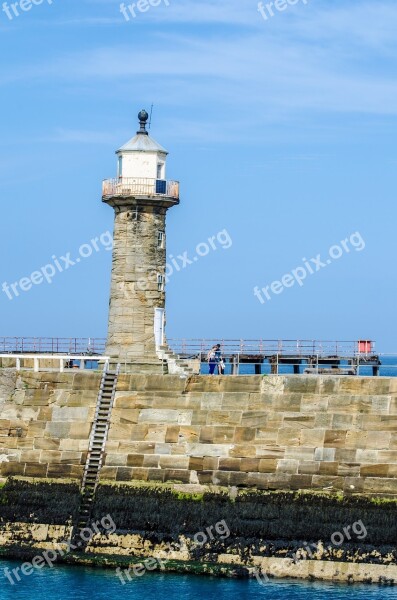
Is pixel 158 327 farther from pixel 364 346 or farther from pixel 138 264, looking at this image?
pixel 364 346

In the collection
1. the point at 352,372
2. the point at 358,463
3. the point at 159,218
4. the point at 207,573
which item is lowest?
the point at 207,573

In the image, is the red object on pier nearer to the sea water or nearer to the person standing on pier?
the person standing on pier

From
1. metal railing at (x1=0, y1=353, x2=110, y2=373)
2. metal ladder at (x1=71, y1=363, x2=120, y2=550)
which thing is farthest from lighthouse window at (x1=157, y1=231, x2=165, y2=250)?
metal ladder at (x1=71, y1=363, x2=120, y2=550)

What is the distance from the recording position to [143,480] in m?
38.8

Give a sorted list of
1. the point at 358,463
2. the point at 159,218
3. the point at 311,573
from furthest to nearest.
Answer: the point at 159,218, the point at 358,463, the point at 311,573

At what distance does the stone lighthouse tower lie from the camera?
140 feet

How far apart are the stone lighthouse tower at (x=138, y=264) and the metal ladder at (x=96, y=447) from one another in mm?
1768

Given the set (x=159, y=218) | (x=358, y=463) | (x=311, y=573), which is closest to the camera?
(x=311, y=573)

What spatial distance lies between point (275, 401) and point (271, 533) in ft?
12.8

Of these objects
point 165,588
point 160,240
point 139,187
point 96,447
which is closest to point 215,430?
point 96,447

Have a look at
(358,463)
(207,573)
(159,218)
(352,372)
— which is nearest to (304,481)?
(358,463)

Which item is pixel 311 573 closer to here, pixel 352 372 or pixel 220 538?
pixel 220 538

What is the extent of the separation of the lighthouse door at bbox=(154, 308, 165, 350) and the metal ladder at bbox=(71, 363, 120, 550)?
208cm

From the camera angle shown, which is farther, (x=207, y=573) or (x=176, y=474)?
(x=176, y=474)
